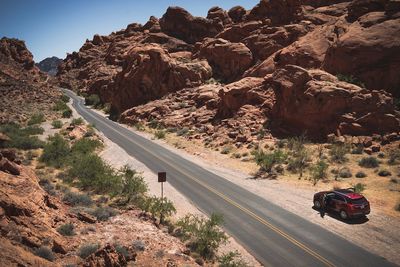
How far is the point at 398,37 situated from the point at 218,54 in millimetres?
31871

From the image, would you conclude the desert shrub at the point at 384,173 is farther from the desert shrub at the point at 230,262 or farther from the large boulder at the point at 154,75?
the large boulder at the point at 154,75

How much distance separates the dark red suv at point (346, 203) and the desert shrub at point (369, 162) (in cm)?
947

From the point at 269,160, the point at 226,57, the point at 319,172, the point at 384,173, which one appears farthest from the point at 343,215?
the point at 226,57

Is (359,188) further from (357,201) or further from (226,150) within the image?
(226,150)

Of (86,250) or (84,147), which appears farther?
(84,147)

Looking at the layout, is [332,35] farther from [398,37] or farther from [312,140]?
[312,140]

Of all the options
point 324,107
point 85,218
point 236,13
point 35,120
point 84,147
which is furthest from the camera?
point 236,13

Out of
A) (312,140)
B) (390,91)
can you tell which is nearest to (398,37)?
(390,91)

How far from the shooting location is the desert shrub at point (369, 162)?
28172 millimetres

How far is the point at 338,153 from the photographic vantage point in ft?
101

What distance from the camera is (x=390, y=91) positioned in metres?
37.9

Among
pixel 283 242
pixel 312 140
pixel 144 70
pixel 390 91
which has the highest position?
pixel 144 70

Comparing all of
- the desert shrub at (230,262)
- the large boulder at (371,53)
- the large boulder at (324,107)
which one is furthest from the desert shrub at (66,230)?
the large boulder at (371,53)

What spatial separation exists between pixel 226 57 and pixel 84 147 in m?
36.1
